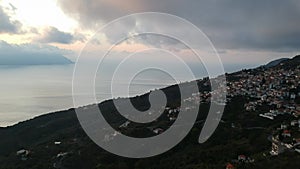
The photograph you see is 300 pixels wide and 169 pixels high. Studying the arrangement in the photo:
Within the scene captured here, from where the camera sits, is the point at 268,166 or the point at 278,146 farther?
the point at 278,146

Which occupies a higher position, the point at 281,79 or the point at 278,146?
the point at 281,79

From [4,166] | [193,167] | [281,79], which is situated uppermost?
[281,79]

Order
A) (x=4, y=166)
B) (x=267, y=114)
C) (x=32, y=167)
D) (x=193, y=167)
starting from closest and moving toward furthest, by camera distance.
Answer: (x=193, y=167), (x=32, y=167), (x=4, y=166), (x=267, y=114)

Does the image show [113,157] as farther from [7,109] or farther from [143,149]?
[7,109]

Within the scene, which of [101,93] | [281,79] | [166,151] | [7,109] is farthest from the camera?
[101,93]

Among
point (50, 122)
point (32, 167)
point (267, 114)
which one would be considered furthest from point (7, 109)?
point (267, 114)

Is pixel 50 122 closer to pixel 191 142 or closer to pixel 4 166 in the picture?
pixel 4 166

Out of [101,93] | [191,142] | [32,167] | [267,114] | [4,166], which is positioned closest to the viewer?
[191,142]

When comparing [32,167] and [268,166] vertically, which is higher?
[268,166]

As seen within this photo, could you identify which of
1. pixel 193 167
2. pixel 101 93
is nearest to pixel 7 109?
pixel 101 93
